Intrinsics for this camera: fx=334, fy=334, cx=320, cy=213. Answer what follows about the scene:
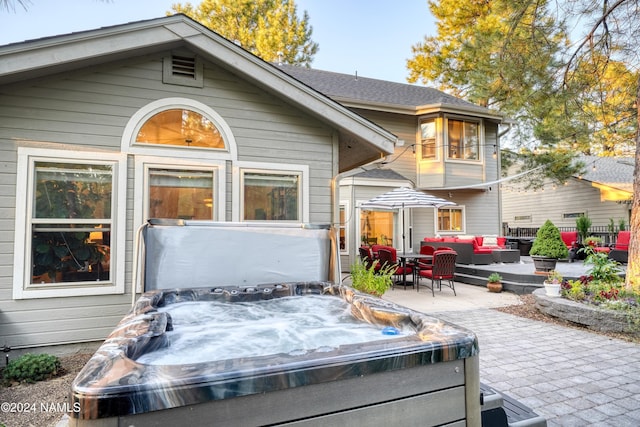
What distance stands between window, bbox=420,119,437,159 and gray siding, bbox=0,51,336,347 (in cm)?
709

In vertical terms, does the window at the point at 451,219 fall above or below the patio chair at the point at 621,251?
above

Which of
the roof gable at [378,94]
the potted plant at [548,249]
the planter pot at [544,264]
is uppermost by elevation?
the roof gable at [378,94]

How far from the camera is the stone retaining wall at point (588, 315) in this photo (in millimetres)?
4176

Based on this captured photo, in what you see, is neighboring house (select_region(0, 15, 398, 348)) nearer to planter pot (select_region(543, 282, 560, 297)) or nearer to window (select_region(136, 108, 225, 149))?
window (select_region(136, 108, 225, 149))

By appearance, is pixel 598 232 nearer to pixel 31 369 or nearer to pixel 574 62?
pixel 574 62

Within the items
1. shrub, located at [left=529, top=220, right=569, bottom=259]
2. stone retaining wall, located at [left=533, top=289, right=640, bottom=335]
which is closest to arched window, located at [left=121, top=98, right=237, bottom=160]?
stone retaining wall, located at [left=533, top=289, right=640, bottom=335]

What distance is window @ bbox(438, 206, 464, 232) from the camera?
35.9 feet

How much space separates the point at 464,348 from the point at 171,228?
124 inches

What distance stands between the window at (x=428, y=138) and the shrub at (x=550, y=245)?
4340mm

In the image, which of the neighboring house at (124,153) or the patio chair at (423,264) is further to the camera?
the patio chair at (423,264)

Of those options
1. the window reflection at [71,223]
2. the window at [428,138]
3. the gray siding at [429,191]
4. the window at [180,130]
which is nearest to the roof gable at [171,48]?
the window at [180,130]

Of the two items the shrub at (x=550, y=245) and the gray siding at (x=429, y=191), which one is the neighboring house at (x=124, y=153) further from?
the gray siding at (x=429, y=191)

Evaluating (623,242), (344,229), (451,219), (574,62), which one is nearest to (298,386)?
(574,62)

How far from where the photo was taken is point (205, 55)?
4.11 meters
